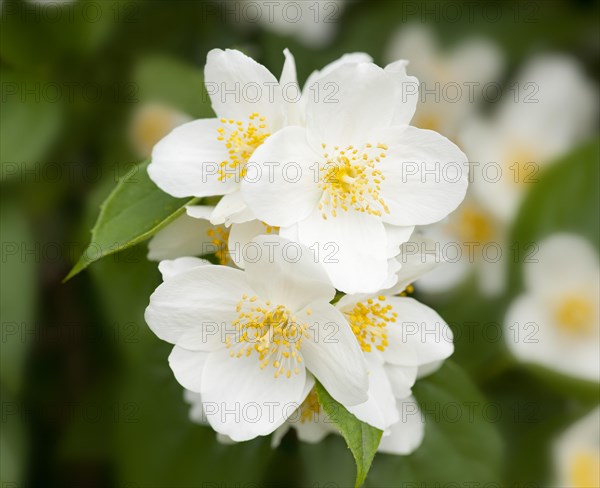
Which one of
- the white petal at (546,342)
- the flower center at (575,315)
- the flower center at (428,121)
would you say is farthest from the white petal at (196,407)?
the flower center at (428,121)

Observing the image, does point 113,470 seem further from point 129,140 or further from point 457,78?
point 457,78

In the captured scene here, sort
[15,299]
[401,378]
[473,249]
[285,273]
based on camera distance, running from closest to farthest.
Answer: [285,273], [401,378], [15,299], [473,249]

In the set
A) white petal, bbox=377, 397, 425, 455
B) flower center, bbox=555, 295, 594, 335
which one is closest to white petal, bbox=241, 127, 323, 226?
white petal, bbox=377, 397, 425, 455

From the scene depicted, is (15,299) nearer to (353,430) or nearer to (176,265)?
(176,265)

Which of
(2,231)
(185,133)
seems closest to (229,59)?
(185,133)

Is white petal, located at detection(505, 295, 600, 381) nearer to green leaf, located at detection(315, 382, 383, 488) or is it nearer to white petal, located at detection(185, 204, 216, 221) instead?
green leaf, located at detection(315, 382, 383, 488)

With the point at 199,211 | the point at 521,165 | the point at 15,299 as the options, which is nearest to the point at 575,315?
the point at 521,165
